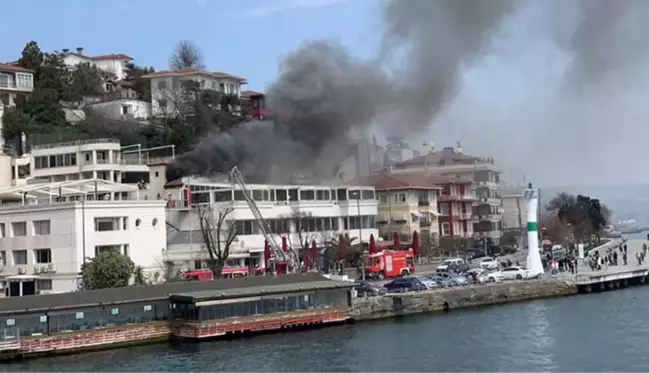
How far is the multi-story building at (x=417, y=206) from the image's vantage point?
80375mm

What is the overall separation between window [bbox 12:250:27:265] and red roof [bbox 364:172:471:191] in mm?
32188

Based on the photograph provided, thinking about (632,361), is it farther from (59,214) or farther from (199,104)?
(199,104)

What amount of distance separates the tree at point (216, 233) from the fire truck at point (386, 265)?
918 cm

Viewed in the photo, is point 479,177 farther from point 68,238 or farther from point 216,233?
point 68,238

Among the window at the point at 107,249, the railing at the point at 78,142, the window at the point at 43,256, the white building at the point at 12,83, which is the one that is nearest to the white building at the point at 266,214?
the window at the point at 107,249

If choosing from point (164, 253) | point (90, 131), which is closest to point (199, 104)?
point (90, 131)

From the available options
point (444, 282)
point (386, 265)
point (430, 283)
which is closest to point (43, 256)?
point (386, 265)

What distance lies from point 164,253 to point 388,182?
1154 inches

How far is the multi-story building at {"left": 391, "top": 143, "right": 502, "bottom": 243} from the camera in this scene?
3652 inches

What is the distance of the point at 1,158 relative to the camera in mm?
69375

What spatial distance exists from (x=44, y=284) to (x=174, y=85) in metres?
40.3

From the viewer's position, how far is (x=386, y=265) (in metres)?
61.7

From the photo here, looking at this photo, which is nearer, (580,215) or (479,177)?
(479,177)

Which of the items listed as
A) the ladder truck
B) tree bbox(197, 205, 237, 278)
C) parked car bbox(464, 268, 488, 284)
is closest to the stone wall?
parked car bbox(464, 268, 488, 284)
